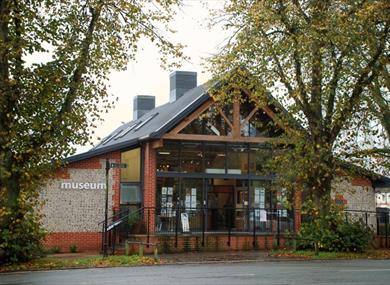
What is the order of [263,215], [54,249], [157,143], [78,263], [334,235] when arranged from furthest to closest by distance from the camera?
[263,215] → [157,143] → [54,249] → [334,235] → [78,263]

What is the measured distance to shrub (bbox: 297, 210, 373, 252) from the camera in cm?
2080

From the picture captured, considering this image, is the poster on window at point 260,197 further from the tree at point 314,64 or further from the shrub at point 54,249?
the shrub at point 54,249

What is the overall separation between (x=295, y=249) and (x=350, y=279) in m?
8.91

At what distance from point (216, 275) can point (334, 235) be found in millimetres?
8453

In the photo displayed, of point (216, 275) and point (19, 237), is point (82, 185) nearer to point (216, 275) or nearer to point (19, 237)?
point (19, 237)

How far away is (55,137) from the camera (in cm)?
1625

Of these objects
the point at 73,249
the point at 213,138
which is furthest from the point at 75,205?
the point at 213,138

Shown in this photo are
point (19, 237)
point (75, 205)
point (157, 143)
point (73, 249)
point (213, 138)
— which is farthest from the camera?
point (213, 138)

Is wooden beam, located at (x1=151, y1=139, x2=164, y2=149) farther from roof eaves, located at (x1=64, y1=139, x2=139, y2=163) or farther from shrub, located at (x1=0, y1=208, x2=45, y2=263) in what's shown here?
shrub, located at (x1=0, y1=208, x2=45, y2=263)

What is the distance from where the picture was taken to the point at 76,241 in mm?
24016

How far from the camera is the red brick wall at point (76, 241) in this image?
77.6 feet

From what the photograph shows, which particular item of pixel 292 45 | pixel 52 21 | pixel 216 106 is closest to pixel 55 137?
pixel 52 21

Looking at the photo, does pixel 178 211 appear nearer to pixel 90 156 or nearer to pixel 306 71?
pixel 90 156

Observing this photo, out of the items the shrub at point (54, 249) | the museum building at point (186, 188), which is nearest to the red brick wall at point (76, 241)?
the museum building at point (186, 188)
